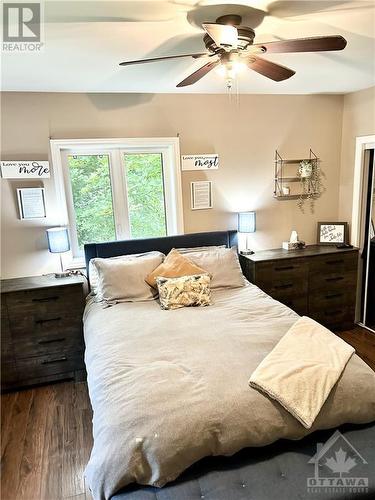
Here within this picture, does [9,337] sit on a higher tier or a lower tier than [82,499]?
higher

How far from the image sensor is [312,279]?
349 cm

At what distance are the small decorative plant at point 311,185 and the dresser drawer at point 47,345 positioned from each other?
280 centimetres

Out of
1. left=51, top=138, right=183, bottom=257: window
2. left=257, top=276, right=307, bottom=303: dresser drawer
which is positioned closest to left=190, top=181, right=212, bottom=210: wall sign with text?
left=51, top=138, right=183, bottom=257: window

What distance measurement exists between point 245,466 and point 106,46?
2.33 metres

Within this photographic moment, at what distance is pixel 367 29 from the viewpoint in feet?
6.37

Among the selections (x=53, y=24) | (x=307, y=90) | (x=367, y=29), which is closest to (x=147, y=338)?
(x=53, y=24)

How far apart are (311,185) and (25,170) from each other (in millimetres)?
3016

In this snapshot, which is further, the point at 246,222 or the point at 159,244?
the point at 246,222

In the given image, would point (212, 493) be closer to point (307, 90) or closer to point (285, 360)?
point (285, 360)

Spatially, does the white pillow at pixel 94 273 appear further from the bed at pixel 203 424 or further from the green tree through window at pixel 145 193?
the bed at pixel 203 424

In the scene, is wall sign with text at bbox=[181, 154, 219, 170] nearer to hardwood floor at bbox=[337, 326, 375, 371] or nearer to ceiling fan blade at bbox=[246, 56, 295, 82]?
ceiling fan blade at bbox=[246, 56, 295, 82]

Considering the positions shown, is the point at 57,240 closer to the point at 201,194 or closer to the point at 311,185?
the point at 201,194

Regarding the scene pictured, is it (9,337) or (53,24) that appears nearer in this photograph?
(53,24)

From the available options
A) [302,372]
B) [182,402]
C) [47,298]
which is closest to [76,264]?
[47,298]
